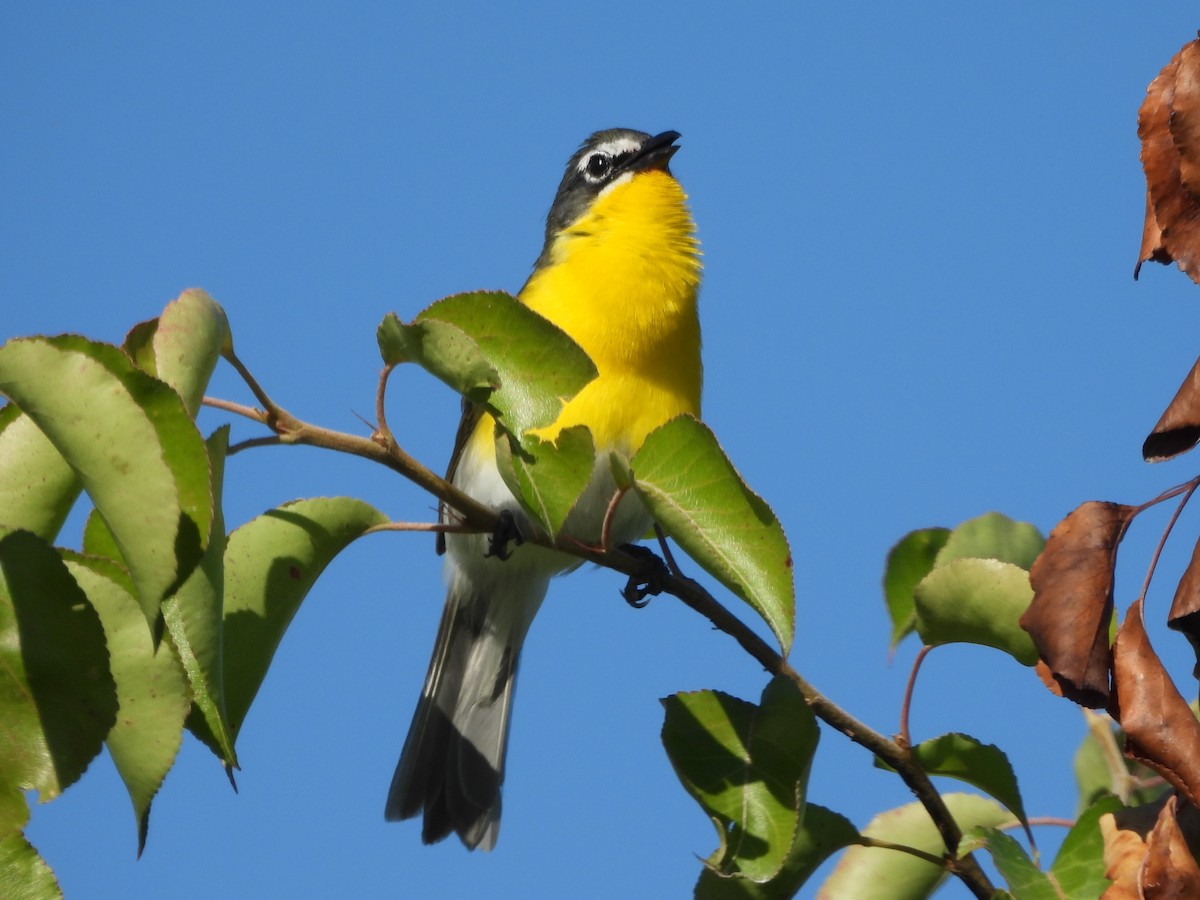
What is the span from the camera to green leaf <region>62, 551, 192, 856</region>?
1771 millimetres

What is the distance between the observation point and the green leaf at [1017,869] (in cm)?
203

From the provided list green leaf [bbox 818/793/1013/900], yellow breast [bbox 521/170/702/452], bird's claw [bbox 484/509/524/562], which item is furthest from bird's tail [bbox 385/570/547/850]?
green leaf [bbox 818/793/1013/900]

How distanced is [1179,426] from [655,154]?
420cm

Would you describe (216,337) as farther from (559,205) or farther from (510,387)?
(559,205)

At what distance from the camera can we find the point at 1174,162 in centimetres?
175

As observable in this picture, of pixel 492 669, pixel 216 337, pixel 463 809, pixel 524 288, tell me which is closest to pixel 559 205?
pixel 524 288

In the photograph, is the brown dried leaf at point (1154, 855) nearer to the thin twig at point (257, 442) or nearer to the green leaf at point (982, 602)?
the green leaf at point (982, 602)

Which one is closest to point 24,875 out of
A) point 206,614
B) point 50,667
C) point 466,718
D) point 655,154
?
point 50,667

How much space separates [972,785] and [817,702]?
43 centimetres

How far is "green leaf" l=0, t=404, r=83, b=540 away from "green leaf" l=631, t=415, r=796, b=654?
0.85 meters

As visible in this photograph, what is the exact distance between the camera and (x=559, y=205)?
5918 mm

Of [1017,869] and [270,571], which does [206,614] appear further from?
[1017,869]

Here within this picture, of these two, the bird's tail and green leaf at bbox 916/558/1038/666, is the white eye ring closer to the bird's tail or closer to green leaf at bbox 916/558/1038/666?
the bird's tail

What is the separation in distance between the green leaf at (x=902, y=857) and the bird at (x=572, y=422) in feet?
5.55
